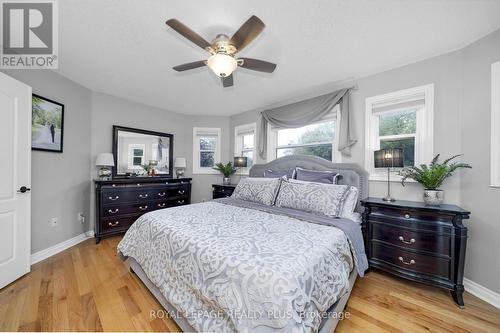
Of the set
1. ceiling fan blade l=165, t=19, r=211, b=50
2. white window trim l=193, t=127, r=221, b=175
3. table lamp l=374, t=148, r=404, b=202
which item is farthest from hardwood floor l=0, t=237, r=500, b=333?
white window trim l=193, t=127, r=221, b=175

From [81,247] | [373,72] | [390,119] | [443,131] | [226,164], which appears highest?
[373,72]

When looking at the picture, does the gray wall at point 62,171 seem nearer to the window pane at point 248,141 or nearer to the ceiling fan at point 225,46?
the ceiling fan at point 225,46

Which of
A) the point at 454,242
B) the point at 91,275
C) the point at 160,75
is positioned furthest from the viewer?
the point at 160,75

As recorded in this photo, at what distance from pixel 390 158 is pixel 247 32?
2.04 m

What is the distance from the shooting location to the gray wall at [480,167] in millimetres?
1812

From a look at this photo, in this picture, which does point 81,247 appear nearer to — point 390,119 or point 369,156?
point 369,156

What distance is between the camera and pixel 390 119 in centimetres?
257

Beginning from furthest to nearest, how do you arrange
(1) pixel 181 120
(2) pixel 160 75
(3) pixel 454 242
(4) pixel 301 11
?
1. (1) pixel 181 120
2. (2) pixel 160 75
3. (3) pixel 454 242
4. (4) pixel 301 11

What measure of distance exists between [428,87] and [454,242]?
1.70m

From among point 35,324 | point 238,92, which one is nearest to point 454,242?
point 238,92

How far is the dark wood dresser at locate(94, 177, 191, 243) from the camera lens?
3053 millimetres

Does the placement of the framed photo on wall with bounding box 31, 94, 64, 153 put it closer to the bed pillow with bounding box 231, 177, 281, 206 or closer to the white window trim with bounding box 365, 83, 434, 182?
the bed pillow with bounding box 231, 177, 281, 206

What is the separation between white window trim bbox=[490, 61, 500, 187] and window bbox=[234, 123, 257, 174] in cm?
316

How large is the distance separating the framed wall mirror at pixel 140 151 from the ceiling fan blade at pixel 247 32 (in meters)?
3.04
